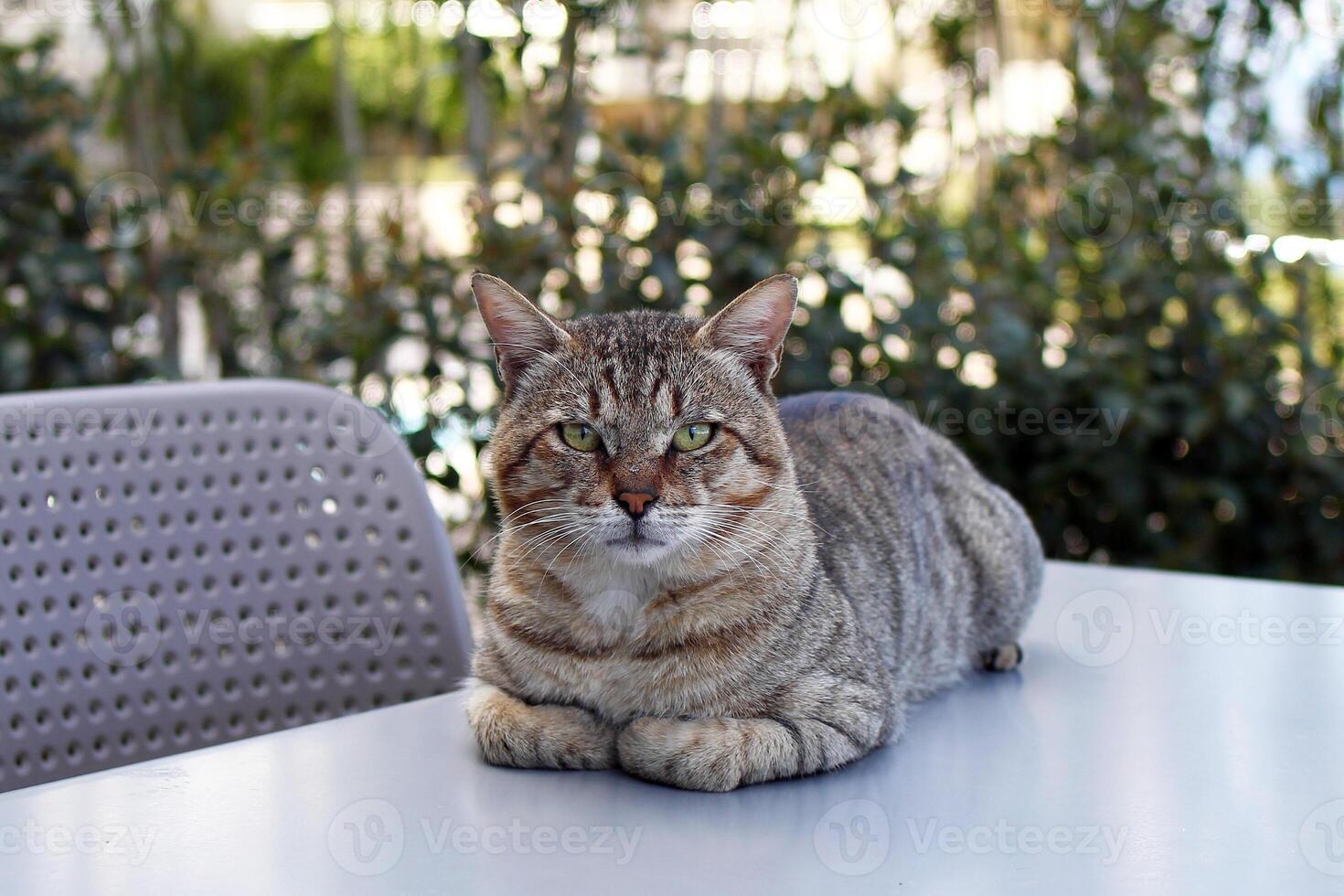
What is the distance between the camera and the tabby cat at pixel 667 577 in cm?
130

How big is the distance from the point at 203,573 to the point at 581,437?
650 mm

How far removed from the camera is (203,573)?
1.71m

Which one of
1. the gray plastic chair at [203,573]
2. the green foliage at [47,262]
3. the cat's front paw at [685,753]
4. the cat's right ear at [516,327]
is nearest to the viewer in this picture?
the cat's front paw at [685,753]

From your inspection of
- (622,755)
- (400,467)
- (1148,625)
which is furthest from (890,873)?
(400,467)

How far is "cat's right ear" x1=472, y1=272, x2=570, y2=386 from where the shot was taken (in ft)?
4.81

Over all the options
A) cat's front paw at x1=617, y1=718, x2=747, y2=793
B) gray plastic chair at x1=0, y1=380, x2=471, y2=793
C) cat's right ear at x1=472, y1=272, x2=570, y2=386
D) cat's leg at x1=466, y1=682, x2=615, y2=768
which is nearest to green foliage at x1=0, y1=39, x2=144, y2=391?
gray plastic chair at x1=0, y1=380, x2=471, y2=793

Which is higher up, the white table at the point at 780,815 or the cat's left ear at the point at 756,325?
the cat's left ear at the point at 756,325

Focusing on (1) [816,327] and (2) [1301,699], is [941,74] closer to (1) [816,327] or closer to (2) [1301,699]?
(1) [816,327]

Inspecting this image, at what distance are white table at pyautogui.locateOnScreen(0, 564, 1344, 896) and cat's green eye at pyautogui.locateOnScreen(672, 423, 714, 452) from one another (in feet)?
1.27

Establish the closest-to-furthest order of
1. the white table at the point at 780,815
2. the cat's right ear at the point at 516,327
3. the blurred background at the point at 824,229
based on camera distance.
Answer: the white table at the point at 780,815
the cat's right ear at the point at 516,327
the blurred background at the point at 824,229

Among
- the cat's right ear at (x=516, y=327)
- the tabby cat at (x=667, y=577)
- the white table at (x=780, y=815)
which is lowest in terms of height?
the white table at (x=780, y=815)

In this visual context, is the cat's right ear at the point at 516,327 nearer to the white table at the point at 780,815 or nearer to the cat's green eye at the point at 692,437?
the cat's green eye at the point at 692,437

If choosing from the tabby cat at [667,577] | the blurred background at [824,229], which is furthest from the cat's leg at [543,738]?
the blurred background at [824,229]

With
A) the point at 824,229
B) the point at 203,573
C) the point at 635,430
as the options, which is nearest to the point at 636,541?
the point at 635,430
